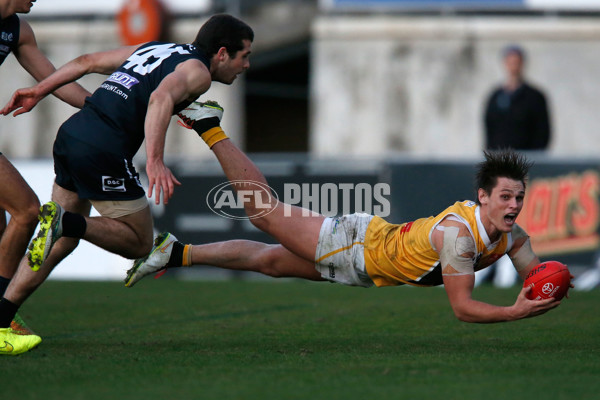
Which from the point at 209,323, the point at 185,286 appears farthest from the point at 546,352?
the point at 185,286

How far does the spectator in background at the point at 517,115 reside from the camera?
10.7 meters

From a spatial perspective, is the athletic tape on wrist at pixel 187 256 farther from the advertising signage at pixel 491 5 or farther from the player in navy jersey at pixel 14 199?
the advertising signage at pixel 491 5

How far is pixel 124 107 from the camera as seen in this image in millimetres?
5656

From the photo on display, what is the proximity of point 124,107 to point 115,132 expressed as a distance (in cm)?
17

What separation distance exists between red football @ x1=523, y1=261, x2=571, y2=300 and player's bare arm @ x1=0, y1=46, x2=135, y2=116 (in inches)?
118

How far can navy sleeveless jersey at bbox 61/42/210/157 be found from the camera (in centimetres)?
562

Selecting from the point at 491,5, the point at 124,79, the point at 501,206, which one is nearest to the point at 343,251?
the point at 501,206

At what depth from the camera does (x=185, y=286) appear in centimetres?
1073

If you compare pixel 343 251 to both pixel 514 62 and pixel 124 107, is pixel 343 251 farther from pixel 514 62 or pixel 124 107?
pixel 514 62

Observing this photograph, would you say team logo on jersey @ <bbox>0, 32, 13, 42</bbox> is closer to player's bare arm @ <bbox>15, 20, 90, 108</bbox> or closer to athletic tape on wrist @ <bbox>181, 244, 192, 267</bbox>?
player's bare arm @ <bbox>15, 20, 90, 108</bbox>

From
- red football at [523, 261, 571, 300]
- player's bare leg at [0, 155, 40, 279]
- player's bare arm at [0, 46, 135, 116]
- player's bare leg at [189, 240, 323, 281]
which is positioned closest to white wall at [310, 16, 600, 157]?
player's bare leg at [189, 240, 323, 281]

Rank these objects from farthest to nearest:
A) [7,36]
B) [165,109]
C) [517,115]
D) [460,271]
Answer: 1. [517,115]
2. [7,36]
3. [460,271]
4. [165,109]

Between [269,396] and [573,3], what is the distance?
15.5 metres

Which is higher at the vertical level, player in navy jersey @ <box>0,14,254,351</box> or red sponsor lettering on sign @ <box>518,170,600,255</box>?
player in navy jersey @ <box>0,14,254,351</box>
